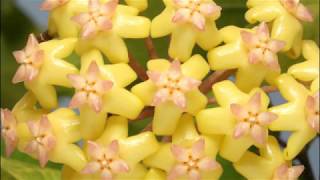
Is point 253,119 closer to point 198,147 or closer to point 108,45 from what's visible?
point 198,147

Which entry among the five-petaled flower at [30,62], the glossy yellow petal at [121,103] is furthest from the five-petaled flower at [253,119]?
the five-petaled flower at [30,62]

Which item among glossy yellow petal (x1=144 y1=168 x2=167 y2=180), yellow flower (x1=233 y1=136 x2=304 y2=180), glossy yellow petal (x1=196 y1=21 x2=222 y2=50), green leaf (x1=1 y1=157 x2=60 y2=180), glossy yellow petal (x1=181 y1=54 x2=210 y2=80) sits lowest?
green leaf (x1=1 y1=157 x2=60 y2=180)

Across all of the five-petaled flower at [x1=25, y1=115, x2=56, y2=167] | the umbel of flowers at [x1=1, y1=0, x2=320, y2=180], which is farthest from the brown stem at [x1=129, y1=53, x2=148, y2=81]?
the five-petaled flower at [x1=25, y1=115, x2=56, y2=167]

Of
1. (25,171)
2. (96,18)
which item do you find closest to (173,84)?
(96,18)

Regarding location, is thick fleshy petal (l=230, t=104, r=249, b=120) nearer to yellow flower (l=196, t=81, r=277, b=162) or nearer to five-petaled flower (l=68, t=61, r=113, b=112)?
yellow flower (l=196, t=81, r=277, b=162)

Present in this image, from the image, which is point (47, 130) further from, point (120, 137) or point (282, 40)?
point (282, 40)

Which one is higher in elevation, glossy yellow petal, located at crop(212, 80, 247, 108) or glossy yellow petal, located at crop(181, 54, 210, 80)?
glossy yellow petal, located at crop(181, 54, 210, 80)

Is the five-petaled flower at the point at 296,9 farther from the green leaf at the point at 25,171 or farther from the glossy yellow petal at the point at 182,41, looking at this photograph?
the green leaf at the point at 25,171
